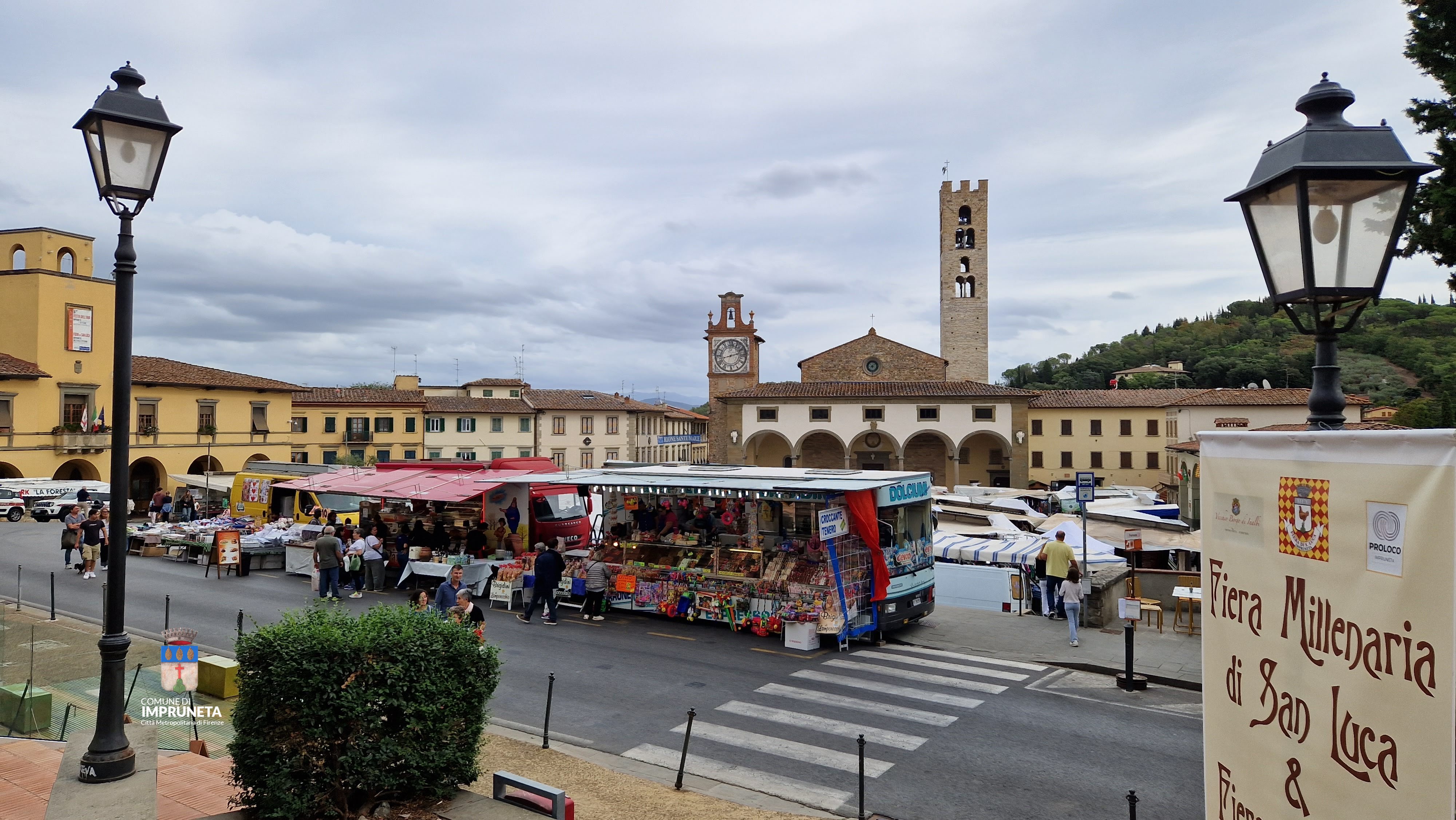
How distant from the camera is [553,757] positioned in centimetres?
873

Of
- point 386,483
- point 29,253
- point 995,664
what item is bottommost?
point 995,664

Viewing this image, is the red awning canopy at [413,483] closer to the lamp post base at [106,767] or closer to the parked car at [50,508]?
the lamp post base at [106,767]

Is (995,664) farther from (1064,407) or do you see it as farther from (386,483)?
(1064,407)

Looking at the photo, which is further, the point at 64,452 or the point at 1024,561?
the point at 64,452

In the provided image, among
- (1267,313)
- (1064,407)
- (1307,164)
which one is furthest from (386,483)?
(1267,313)

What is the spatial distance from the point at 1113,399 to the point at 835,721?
176 ft

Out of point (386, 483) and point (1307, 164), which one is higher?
point (1307, 164)

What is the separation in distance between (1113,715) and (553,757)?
6845 millimetres

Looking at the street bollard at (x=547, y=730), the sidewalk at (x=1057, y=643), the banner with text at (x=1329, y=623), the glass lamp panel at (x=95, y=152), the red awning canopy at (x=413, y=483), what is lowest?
the sidewalk at (x=1057, y=643)

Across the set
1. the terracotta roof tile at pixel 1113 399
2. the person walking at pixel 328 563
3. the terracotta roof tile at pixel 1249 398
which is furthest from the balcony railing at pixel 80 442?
the terracotta roof tile at pixel 1249 398

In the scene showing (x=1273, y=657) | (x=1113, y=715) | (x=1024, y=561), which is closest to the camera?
(x=1273, y=657)

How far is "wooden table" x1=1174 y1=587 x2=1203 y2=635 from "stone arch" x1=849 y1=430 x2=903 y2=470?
1380 inches

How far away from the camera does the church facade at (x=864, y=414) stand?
49.6 metres

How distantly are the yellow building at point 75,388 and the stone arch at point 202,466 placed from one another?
79 mm
